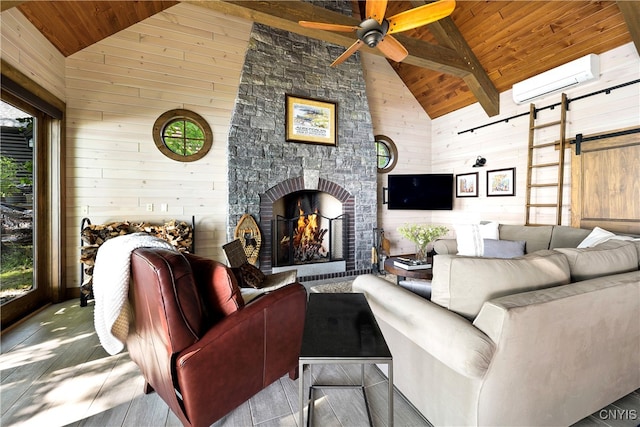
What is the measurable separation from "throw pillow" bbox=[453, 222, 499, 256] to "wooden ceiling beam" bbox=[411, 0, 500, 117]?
1.97 meters

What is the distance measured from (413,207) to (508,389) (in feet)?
13.2

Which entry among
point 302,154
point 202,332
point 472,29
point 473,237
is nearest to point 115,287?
point 202,332

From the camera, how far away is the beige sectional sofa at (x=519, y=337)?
1142 mm

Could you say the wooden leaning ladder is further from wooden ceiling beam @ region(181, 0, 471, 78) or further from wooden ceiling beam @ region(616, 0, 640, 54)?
wooden ceiling beam @ region(181, 0, 471, 78)

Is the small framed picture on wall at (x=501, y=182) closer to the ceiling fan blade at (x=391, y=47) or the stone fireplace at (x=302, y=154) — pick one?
the stone fireplace at (x=302, y=154)

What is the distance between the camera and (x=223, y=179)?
13.0ft

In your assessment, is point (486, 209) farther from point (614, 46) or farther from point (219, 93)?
point (219, 93)

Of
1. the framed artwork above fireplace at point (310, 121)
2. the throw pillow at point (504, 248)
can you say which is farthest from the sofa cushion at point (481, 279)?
the framed artwork above fireplace at point (310, 121)

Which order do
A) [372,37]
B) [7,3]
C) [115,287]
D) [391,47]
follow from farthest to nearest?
[391,47] < [372,37] < [7,3] < [115,287]

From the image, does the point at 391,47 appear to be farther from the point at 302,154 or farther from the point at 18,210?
the point at 18,210

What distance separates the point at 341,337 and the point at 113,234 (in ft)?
10.6

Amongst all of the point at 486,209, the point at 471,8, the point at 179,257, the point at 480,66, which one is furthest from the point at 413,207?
the point at 179,257

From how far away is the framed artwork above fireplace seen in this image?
13.5 ft

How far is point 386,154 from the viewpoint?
206 inches
